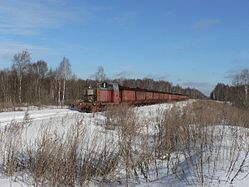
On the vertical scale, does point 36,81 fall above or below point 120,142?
above

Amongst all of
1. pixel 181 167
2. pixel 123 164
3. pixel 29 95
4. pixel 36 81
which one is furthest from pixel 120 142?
pixel 36 81

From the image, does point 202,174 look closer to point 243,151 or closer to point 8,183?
point 243,151

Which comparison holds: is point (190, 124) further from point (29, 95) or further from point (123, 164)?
point (29, 95)

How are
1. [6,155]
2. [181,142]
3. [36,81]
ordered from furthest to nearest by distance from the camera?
1. [36,81]
2. [181,142]
3. [6,155]

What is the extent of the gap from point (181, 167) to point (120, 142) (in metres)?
1.55

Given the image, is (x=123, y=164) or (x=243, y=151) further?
(x=243, y=151)

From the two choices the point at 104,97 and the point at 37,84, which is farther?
the point at 37,84

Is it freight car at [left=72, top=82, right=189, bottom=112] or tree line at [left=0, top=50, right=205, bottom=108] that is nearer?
freight car at [left=72, top=82, right=189, bottom=112]

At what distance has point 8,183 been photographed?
24.4ft

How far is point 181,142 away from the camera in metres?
10.8

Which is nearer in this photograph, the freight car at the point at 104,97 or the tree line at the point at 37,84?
the freight car at the point at 104,97

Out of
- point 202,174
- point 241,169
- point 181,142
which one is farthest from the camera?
point 181,142

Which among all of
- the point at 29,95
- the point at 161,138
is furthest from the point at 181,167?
the point at 29,95

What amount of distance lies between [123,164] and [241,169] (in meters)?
2.68
